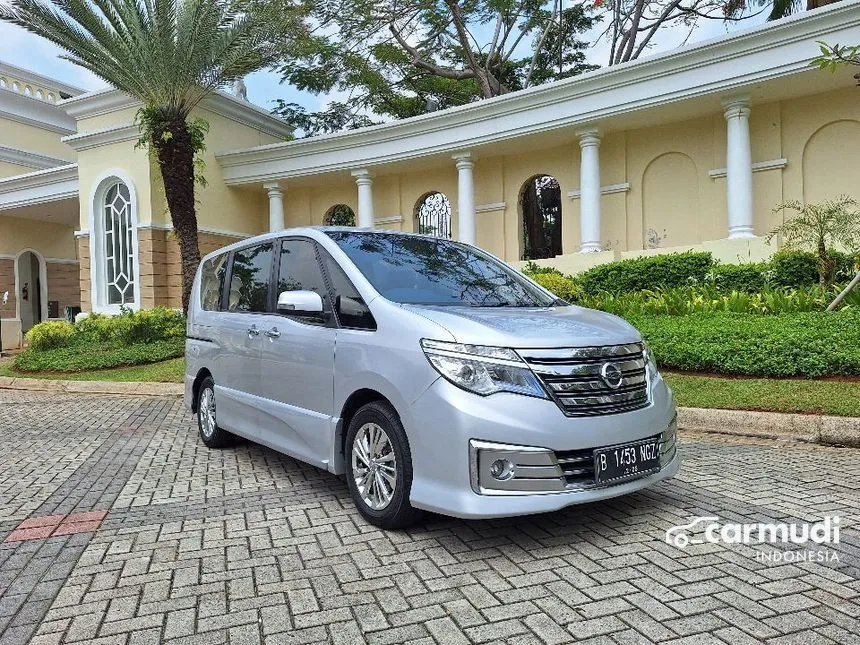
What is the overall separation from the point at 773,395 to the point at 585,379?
4078 millimetres

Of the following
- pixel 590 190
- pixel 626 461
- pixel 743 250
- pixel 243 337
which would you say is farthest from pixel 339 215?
pixel 626 461

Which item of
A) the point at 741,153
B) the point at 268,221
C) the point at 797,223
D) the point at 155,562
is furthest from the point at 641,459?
the point at 268,221

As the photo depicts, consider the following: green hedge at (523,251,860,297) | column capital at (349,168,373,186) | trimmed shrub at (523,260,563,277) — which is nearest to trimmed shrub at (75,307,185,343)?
column capital at (349,168,373,186)

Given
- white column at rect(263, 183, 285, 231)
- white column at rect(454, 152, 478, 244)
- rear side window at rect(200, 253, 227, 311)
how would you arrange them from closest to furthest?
1. rear side window at rect(200, 253, 227, 311)
2. white column at rect(454, 152, 478, 244)
3. white column at rect(263, 183, 285, 231)

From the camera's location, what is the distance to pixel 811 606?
105 inches

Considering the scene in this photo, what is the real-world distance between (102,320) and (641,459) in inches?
590

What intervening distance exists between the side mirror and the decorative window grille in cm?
1600

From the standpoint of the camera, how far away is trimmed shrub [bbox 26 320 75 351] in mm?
14789

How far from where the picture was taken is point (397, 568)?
3.18m

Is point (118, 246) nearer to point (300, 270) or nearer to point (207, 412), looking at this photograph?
point (207, 412)

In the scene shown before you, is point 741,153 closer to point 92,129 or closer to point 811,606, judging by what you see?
point 811,606

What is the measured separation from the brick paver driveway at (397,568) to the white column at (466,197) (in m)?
12.4

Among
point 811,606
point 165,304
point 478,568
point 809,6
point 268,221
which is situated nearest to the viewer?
point 811,606

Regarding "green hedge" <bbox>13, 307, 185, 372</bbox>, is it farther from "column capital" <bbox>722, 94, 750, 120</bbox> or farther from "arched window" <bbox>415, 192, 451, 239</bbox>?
"column capital" <bbox>722, 94, 750, 120</bbox>
